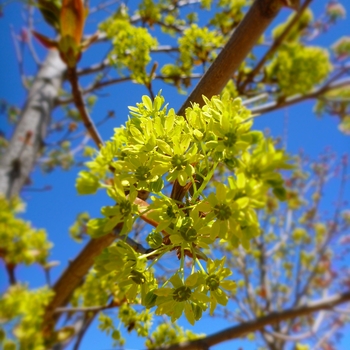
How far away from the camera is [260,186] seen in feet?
1.61

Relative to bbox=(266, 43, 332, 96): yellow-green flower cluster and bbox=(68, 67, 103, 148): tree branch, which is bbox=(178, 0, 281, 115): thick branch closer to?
bbox=(68, 67, 103, 148): tree branch

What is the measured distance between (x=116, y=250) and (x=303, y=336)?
2.70 m

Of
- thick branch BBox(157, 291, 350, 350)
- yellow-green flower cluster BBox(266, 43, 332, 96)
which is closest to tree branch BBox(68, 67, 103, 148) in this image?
thick branch BBox(157, 291, 350, 350)

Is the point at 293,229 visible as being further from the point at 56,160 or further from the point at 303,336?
the point at 56,160

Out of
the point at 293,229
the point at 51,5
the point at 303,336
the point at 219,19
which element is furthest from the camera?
the point at 293,229

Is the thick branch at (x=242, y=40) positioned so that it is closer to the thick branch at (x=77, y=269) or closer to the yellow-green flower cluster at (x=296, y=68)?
the thick branch at (x=77, y=269)

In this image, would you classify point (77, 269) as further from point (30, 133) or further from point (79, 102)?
point (30, 133)

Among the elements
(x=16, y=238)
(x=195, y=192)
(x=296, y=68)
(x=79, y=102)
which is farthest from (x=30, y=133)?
(x=195, y=192)

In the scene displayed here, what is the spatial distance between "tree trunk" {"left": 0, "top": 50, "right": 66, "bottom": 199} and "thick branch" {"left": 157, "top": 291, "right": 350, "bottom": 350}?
2.30 m

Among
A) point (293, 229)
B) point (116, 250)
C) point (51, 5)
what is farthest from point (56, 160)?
point (116, 250)

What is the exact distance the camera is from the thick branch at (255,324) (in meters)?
1.10

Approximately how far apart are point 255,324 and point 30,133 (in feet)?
8.52

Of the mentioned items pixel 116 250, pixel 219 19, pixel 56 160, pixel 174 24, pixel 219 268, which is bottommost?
pixel 219 268

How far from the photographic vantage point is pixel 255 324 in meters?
1.55
